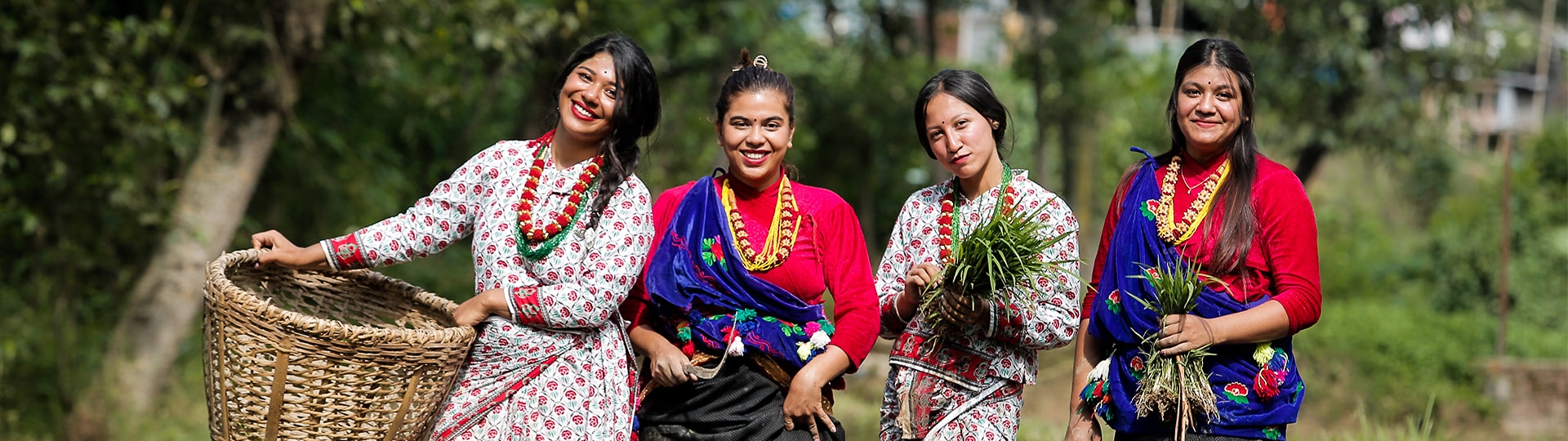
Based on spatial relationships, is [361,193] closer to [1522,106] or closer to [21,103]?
[21,103]

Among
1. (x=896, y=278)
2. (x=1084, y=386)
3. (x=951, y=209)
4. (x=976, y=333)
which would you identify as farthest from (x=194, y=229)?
(x=1084, y=386)

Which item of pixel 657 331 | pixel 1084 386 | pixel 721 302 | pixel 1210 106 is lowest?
pixel 1084 386

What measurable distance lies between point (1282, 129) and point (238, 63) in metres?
8.21

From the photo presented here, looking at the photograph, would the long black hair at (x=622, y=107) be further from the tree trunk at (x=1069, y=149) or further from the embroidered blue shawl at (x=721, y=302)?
the tree trunk at (x=1069, y=149)

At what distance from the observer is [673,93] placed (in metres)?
13.2

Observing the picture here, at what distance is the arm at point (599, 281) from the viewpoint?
10.7 feet

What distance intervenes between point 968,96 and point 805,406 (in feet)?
3.00

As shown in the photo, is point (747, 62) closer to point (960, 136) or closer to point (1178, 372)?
point (960, 136)

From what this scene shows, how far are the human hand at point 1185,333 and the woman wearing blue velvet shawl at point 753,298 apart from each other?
30.9 inches

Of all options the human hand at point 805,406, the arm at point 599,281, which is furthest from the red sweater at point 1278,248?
the arm at point 599,281

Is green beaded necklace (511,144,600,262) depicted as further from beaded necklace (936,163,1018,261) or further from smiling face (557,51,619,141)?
beaded necklace (936,163,1018,261)

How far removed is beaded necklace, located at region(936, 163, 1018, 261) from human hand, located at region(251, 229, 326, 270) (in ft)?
5.40

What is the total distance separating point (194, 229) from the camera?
732 centimetres

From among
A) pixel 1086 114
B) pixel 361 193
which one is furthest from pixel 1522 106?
pixel 361 193
